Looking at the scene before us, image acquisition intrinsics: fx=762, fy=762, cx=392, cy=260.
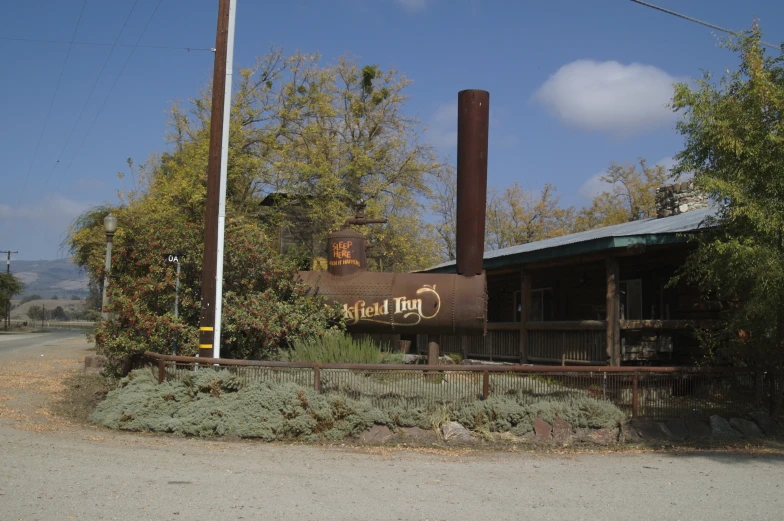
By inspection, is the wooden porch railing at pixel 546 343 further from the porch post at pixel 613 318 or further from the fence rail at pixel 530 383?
the fence rail at pixel 530 383

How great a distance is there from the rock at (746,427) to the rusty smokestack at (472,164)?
5.13 m

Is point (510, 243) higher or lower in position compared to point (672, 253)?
higher

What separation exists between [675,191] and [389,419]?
1302cm

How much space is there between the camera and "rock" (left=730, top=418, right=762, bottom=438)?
1122 cm

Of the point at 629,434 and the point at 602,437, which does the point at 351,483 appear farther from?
the point at 629,434

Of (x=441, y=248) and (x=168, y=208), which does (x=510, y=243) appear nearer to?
(x=441, y=248)

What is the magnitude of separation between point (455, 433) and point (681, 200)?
12414mm

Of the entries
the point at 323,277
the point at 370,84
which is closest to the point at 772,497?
the point at 323,277

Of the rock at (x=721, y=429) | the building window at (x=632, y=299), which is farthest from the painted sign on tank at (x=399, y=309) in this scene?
the building window at (x=632, y=299)

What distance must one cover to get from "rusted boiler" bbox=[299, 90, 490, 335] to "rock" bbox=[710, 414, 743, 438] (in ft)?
13.8

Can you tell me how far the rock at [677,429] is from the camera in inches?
434

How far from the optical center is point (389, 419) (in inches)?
419

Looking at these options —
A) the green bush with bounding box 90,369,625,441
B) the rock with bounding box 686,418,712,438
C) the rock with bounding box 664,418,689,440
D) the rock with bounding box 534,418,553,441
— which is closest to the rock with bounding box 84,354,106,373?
the green bush with bounding box 90,369,625,441

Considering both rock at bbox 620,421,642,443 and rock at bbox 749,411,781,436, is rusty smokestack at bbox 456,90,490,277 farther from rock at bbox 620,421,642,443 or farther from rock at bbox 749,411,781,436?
rock at bbox 749,411,781,436
